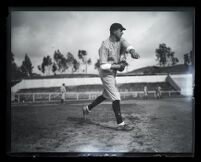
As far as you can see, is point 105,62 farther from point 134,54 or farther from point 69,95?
point 69,95

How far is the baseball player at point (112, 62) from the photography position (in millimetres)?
3631

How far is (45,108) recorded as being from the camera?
3697mm

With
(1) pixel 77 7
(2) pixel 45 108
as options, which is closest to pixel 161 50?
(1) pixel 77 7

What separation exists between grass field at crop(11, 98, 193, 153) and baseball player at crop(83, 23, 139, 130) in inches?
3.5

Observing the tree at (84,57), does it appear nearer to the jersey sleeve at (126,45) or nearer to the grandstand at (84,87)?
the grandstand at (84,87)

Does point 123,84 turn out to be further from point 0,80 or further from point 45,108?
point 0,80

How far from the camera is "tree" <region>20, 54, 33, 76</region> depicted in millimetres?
3629

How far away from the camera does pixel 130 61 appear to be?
3.67 metres

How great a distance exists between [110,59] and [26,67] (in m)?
1.20

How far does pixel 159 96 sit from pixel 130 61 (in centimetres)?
68

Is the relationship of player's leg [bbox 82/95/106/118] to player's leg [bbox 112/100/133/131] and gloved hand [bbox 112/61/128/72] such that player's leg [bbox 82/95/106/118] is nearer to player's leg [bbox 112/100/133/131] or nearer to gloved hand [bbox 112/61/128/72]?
player's leg [bbox 112/100/133/131]
